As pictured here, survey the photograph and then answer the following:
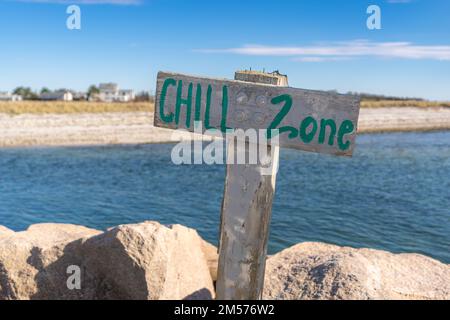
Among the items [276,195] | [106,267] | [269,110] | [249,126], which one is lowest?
[276,195]

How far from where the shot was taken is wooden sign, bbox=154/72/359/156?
324cm

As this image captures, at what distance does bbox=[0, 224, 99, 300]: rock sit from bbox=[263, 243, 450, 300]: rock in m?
2.62

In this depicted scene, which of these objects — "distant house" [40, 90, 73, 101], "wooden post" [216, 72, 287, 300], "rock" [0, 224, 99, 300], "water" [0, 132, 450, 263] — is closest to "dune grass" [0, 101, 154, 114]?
"water" [0, 132, 450, 263]

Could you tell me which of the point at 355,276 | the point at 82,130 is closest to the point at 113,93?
the point at 82,130

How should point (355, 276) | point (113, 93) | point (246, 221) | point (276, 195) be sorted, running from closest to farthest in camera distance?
1. point (246, 221)
2. point (355, 276)
3. point (276, 195)
4. point (113, 93)

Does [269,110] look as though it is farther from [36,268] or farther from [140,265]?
[36,268]

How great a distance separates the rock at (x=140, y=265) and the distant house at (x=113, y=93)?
365ft

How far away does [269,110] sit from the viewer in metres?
3.34

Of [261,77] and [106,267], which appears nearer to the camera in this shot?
[261,77]

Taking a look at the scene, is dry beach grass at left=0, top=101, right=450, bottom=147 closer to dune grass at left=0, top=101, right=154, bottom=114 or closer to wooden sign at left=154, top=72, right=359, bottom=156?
dune grass at left=0, top=101, right=154, bottom=114

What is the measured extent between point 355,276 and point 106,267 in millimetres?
3104
